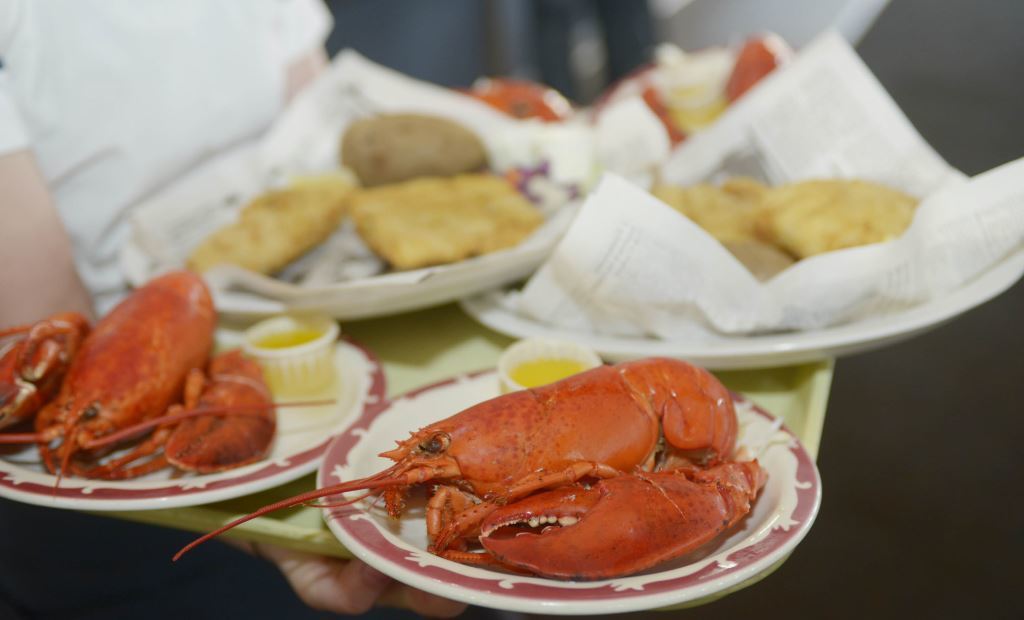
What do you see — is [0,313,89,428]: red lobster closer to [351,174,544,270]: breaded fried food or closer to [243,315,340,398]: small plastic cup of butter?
[243,315,340,398]: small plastic cup of butter

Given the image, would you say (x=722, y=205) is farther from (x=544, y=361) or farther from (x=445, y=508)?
(x=445, y=508)

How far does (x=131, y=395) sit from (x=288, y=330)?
0.30m

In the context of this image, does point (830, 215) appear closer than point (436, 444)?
No

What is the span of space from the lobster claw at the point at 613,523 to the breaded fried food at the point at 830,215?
22.2 inches

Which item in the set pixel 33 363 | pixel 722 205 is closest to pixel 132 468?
pixel 33 363

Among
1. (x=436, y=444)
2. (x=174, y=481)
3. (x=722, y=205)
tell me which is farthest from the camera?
(x=722, y=205)

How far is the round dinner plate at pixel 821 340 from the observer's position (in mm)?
1124

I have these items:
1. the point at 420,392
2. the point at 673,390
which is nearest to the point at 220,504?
the point at 420,392

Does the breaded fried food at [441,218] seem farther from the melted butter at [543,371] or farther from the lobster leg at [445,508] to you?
the lobster leg at [445,508]

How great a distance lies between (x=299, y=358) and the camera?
1.21m

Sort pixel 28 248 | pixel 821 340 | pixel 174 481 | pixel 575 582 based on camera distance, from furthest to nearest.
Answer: pixel 28 248 < pixel 821 340 < pixel 174 481 < pixel 575 582

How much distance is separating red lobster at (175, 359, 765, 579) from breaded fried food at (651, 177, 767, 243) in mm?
473

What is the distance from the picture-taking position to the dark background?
1304 millimetres

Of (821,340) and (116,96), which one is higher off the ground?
(116,96)
